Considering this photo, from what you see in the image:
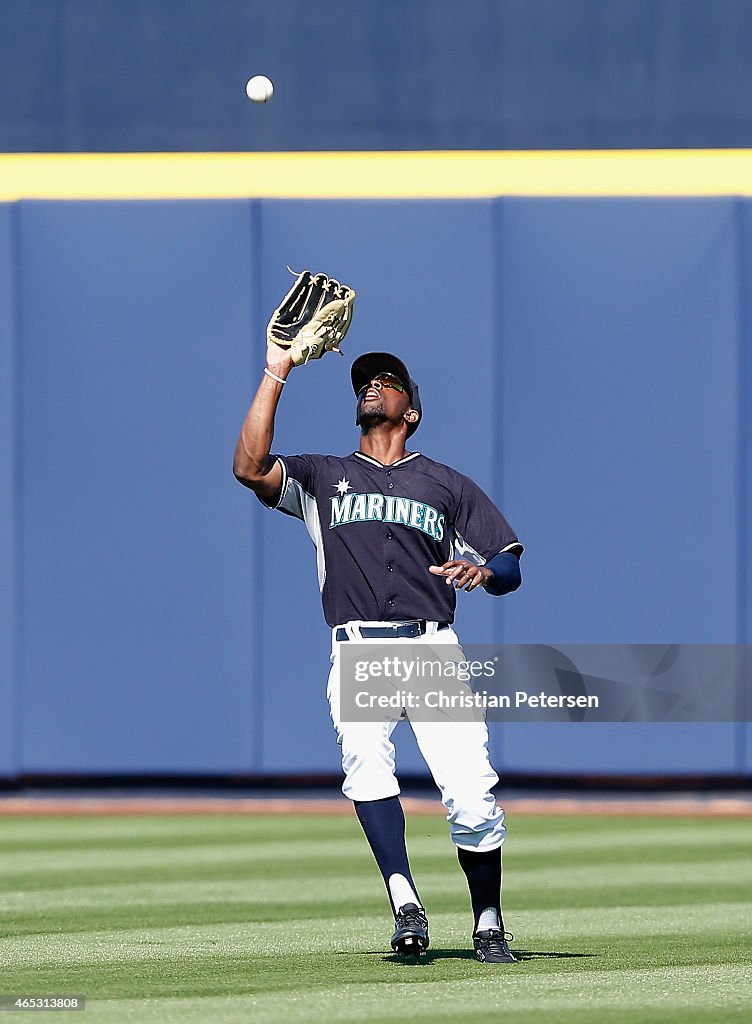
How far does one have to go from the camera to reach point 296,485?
445cm

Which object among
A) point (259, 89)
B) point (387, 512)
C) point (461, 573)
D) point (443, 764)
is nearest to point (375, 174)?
point (259, 89)

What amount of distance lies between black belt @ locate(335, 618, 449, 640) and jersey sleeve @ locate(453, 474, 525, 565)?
26cm

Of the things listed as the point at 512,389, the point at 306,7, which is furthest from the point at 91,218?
the point at 512,389

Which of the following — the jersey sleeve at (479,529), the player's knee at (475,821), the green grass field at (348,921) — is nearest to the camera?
the green grass field at (348,921)

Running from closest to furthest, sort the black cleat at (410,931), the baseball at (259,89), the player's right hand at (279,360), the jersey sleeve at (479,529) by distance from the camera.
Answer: the black cleat at (410,931) → the player's right hand at (279,360) → the jersey sleeve at (479,529) → the baseball at (259,89)

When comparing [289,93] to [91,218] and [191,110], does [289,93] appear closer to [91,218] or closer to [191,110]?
[191,110]

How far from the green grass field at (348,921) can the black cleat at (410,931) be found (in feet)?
0.21

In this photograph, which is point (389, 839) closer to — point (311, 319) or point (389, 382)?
point (389, 382)

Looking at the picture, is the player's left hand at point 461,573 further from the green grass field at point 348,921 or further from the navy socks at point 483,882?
the green grass field at point 348,921

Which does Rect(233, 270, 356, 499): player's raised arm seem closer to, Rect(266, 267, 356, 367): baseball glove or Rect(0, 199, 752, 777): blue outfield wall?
Rect(266, 267, 356, 367): baseball glove

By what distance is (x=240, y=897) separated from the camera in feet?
19.5

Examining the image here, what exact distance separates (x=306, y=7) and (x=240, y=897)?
18.1 feet

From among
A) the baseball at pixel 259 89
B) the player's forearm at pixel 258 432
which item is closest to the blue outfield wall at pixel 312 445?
the baseball at pixel 259 89

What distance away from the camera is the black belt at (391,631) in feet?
14.1
